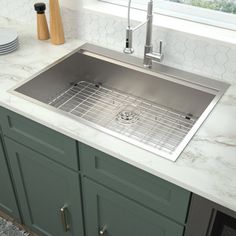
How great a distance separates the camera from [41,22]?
1780mm

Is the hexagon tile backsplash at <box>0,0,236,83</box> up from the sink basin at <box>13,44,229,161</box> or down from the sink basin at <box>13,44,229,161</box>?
up

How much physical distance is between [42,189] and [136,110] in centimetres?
58

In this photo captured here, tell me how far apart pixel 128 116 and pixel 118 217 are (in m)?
0.46

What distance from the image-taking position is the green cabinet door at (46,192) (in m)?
1.48

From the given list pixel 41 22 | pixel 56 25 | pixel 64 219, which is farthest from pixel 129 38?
pixel 64 219

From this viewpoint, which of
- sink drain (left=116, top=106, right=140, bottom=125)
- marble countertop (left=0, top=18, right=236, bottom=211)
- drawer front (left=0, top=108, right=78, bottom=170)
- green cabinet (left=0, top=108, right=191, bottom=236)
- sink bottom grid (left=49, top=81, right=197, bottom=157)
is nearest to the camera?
marble countertop (left=0, top=18, right=236, bottom=211)

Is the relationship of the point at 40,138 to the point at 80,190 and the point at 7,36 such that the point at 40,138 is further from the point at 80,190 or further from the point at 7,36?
the point at 7,36

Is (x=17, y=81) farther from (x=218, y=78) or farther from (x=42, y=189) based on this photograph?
(x=218, y=78)

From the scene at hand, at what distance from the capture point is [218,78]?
1521 millimetres

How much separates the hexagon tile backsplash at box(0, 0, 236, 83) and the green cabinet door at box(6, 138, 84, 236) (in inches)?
27.2

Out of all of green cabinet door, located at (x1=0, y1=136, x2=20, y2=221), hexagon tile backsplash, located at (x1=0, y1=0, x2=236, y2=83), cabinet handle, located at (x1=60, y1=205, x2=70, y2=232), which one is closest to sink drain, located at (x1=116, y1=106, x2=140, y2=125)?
hexagon tile backsplash, located at (x1=0, y1=0, x2=236, y2=83)

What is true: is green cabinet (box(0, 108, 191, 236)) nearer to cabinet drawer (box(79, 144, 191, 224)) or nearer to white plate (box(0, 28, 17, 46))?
cabinet drawer (box(79, 144, 191, 224))

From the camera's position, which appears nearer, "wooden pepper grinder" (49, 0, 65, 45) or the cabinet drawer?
the cabinet drawer

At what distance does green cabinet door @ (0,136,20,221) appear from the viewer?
5.60ft
